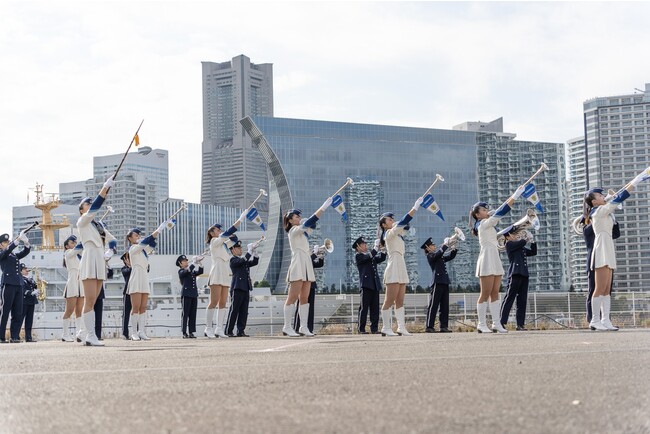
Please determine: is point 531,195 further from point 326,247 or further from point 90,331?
point 90,331

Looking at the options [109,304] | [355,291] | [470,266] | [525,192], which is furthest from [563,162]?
[525,192]

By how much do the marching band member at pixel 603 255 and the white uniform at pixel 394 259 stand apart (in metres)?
3.33

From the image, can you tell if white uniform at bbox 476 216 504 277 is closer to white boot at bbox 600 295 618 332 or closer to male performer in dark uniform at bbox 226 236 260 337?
white boot at bbox 600 295 618 332

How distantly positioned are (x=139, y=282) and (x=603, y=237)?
859 cm

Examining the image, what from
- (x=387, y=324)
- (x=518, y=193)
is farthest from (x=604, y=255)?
(x=387, y=324)

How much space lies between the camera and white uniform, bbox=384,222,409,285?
17.4 m

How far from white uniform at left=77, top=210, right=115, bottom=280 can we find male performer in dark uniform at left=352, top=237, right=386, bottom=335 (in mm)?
5786

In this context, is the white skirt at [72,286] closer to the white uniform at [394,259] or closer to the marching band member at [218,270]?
the marching band member at [218,270]

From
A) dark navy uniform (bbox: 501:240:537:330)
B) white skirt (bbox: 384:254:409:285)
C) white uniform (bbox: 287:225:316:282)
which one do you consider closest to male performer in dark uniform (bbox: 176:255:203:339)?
white uniform (bbox: 287:225:316:282)

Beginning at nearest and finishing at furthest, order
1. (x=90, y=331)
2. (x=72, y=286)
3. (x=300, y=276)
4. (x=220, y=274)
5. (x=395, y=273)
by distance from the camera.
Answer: (x=90, y=331)
(x=395, y=273)
(x=300, y=276)
(x=72, y=286)
(x=220, y=274)

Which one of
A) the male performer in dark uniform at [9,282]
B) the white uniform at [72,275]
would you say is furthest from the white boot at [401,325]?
the male performer in dark uniform at [9,282]

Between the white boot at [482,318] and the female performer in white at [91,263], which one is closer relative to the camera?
the female performer in white at [91,263]

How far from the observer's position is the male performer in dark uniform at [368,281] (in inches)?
753

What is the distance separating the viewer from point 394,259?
57.3 feet
